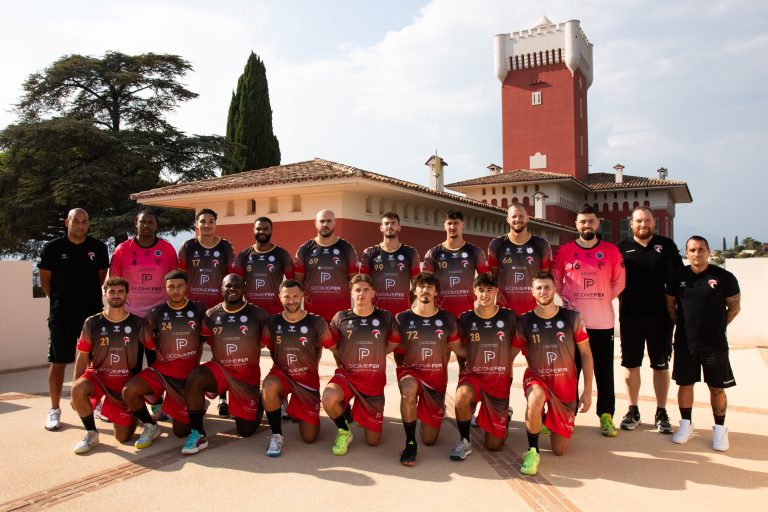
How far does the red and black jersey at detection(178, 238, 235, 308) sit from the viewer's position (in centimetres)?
575

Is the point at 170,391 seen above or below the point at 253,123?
below

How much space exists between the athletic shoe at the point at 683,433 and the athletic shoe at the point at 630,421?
42 cm

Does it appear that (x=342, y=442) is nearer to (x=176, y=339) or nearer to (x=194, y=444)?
(x=194, y=444)

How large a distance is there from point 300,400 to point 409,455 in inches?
45.0

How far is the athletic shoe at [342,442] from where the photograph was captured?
14.9ft

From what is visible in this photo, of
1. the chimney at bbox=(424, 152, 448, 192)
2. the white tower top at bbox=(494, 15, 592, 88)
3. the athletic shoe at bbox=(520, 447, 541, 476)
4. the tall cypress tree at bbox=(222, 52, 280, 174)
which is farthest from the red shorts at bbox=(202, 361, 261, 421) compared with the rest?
the white tower top at bbox=(494, 15, 592, 88)

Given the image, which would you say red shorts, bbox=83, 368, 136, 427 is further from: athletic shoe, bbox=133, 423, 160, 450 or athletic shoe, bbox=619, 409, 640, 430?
athletic shoe, bbox=619, 409, 640, 430

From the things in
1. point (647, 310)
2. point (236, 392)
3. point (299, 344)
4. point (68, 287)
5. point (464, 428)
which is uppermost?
point (68, 287)

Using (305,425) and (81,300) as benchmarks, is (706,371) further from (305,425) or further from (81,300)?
(81,300)

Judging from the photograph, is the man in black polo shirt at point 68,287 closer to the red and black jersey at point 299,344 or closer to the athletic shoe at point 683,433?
the red and black jersey at point 299,344

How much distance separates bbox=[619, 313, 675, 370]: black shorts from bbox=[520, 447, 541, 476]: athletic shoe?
181 centimetres

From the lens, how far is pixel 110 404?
4.91 m

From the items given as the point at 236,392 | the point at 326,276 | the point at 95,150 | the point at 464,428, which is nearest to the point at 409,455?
the point at 464,428

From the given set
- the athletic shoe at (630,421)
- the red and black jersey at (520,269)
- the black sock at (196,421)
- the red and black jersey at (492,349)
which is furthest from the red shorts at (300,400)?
the athletic shoe at (630,421)
